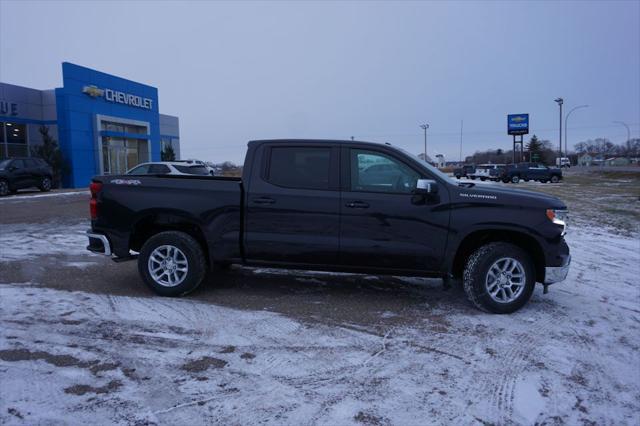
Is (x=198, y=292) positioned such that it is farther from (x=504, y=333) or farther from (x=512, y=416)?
(x=512, y=416)

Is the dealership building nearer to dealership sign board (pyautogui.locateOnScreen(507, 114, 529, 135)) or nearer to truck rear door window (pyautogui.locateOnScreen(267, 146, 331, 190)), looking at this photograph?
truck rear door window (pyautogui.locateOnScreen(267, 146, 331, 190))

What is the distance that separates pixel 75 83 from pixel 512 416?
1238 inches

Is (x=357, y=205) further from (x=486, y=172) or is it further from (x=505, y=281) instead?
(x=486, y=172)

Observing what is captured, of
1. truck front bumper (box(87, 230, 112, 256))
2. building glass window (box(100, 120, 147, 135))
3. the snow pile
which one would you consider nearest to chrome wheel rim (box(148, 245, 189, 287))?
truck front bumper (box(87, 230, 112, 256))

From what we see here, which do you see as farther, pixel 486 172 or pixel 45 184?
pixel 486 172

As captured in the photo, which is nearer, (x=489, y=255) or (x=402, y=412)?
(x=402, y=412)

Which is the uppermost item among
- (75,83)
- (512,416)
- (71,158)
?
(75,83)

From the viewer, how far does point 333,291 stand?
5961mm

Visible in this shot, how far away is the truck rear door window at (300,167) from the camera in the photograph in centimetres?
545

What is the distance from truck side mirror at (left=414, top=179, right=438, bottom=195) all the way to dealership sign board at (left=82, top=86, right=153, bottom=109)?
97.5 ft

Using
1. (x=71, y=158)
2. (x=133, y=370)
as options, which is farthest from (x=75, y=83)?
(x=133, y=370)

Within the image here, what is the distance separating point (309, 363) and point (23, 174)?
22958mm

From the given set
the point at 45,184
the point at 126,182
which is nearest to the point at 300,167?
the point at 126,182

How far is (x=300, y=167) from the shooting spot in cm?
553
